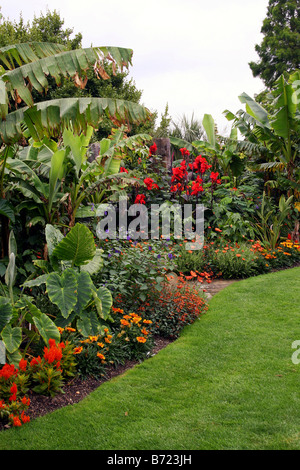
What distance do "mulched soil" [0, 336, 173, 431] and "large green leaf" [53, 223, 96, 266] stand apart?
1.20 meters

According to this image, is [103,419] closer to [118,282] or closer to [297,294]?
[118,282]

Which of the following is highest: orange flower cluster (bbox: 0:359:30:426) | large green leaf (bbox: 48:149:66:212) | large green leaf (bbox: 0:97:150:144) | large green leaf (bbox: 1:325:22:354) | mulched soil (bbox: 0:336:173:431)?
large green leaf (bbox: 0:97:150:144)

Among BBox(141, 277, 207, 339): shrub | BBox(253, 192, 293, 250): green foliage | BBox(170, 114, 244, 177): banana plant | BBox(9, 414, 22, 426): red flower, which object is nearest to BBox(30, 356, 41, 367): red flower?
BBox(9, 414, 22, 426): red flower

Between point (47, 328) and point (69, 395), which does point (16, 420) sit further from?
point (47, 328)

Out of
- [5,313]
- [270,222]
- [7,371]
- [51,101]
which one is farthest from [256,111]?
[7,371]

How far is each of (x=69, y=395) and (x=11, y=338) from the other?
75 centimetres

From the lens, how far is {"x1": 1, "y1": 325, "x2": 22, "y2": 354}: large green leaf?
12.2 feet

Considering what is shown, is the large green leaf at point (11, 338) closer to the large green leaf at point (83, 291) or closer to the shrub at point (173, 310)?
the large green leaf at point (83, 291)

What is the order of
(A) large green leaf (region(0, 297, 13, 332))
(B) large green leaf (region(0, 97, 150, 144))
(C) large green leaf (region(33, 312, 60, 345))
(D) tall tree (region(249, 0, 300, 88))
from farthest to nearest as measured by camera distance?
(D) tall tree (region(249, 0, 300, 88)), (B) large green leaf (region(0, 97, 150, 144)), (C) large green leaf (region(33, 312, 60, 345)), (A) large green leaf (region(0, 297, 13, 332))

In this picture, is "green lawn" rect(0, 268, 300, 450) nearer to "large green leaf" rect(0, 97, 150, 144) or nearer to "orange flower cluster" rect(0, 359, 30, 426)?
"orange flower cluster" rect(0, 359, 30, 426)

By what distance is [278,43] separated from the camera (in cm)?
2550

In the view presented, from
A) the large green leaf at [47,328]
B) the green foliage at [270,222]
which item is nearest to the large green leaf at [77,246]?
the large green leaf at [47,328]

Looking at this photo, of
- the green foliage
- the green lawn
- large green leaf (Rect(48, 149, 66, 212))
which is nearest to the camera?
the green lawn

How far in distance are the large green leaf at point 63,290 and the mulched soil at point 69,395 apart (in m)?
0.68
